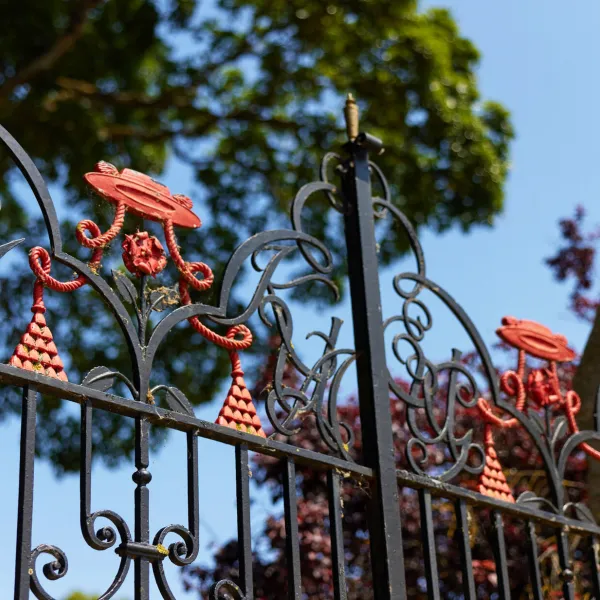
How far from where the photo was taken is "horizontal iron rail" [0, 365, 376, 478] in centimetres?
179

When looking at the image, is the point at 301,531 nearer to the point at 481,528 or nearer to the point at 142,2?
the point at 481,528

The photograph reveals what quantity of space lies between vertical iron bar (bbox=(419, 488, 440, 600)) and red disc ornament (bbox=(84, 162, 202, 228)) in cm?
82

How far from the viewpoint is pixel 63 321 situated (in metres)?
6.85

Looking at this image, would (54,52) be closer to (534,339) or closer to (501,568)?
(534,339)

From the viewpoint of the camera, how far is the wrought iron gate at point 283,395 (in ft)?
5.95

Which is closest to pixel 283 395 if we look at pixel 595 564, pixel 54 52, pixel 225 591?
pixel 225 591

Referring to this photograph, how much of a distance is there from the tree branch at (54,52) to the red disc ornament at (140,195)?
196 inches

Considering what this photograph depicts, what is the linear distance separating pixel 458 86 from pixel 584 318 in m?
1.88

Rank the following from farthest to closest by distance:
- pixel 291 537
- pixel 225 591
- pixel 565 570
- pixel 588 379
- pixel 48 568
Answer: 1. pixel 588 379
2. pixel 565 570
3. pixel 291 537
4. pixel 225 591
5. pixel 48 568

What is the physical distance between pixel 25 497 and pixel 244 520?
45 centimetres

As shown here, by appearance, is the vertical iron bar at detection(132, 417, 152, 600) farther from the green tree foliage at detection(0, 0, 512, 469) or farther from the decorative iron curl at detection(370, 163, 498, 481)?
the green tree foliage at detection(0, 0, 512, 469)

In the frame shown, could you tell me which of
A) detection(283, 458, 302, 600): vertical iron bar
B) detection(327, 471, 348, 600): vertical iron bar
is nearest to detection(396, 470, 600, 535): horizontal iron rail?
detection(327, 471, 348, 600): vertical iron bar

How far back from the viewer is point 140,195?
2070 millimetres

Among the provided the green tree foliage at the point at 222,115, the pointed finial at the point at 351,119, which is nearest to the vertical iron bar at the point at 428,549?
the pointed finial at the point at 351,119
